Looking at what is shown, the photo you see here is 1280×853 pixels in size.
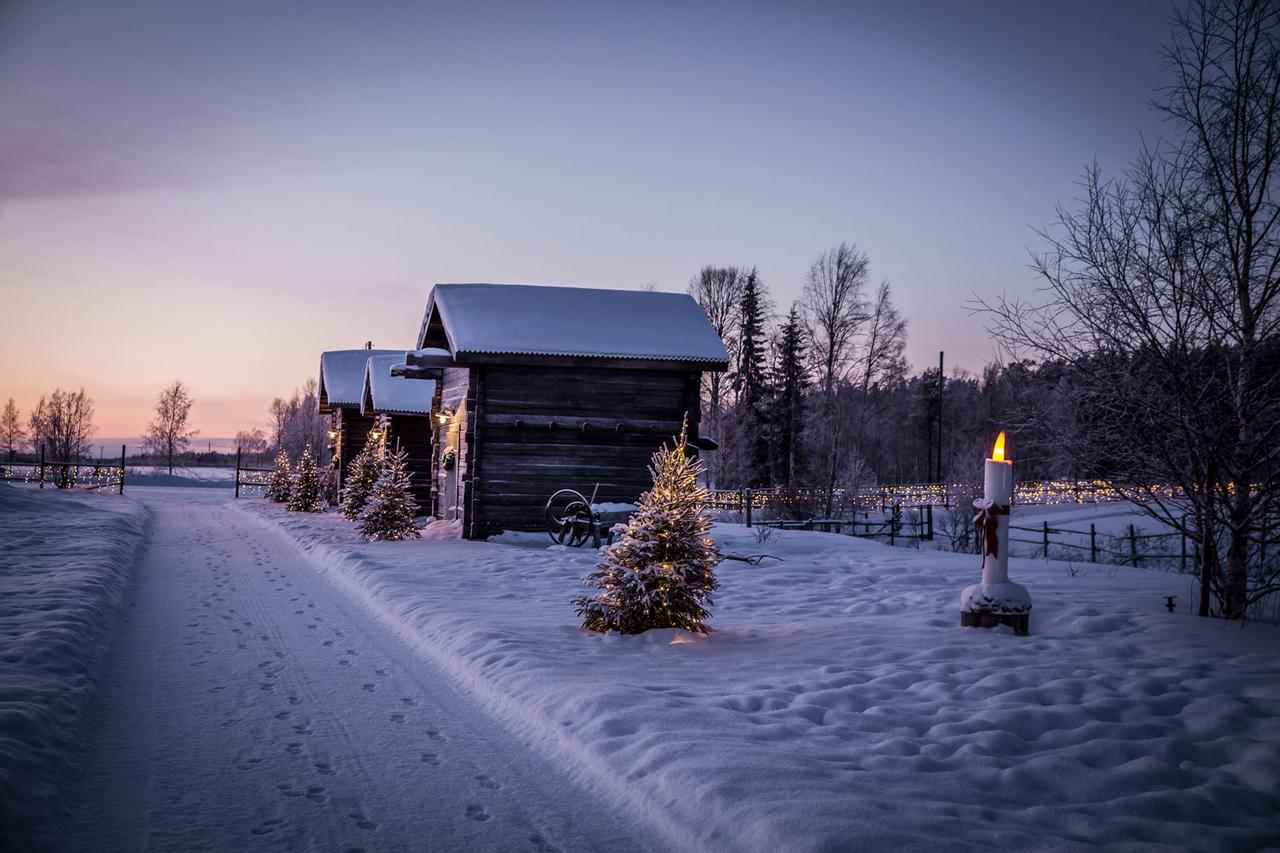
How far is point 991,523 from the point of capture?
7.63 meters

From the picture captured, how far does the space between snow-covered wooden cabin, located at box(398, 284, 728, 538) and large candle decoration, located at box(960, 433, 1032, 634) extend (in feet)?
32.2

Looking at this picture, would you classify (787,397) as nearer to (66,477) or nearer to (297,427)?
(66,477)

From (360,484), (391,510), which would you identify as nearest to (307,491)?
(360,484)

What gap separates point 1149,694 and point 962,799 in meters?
2.70

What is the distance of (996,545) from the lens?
7.68 m

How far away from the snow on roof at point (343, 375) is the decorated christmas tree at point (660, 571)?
82.2 ft

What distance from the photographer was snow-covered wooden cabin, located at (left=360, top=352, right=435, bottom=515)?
26.2 meters

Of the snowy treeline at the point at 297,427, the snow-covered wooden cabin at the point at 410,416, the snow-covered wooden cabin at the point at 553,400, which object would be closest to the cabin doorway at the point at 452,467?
the snow-covered wooden cabin at the point at 553,400

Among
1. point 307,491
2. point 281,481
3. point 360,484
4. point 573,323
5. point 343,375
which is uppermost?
point 343,375

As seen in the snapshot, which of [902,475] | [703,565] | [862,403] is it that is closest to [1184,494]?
[703,565]

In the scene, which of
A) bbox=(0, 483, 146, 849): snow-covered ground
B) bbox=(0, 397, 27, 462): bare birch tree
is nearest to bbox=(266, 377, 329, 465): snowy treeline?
bbox=(0, 397, 27, 462): bare birch tree

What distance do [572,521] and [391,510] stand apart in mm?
4236

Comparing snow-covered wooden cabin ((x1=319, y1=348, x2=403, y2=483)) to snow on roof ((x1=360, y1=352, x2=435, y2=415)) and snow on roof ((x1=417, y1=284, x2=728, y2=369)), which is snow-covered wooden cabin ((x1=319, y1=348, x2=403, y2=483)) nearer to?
snow on roof ((x1=360, y1=352, x2=435, y2=415))

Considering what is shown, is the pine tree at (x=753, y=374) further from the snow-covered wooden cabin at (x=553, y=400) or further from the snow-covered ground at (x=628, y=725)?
the snow-covered ground at (x=628, y=725)
